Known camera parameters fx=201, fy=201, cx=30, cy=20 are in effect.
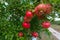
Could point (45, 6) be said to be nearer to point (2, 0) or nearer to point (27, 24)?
point (27, 24)

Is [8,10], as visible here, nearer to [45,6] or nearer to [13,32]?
[13,32]

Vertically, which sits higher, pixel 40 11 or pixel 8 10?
pixel 40 11

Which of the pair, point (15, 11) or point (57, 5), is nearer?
point (57, 5)

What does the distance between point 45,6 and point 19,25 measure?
292 mm

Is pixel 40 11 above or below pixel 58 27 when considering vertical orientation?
above

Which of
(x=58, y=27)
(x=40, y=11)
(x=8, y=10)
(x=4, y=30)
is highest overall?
(x=40, y=11)

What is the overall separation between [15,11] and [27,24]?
256mm

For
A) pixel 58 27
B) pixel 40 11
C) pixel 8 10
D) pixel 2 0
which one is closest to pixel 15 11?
pixel 8 10

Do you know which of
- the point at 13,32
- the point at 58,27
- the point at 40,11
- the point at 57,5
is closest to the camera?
the point at 40,11

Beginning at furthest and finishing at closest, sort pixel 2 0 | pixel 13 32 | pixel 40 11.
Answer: pixel 2 0 < pixel 13 32 < pixel 40 11

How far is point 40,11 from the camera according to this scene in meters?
0.74

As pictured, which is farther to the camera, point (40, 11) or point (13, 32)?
point (13, 32)

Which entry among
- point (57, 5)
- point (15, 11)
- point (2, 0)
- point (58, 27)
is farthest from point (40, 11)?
point (58, 27)

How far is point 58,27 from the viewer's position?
5645 millimetres
